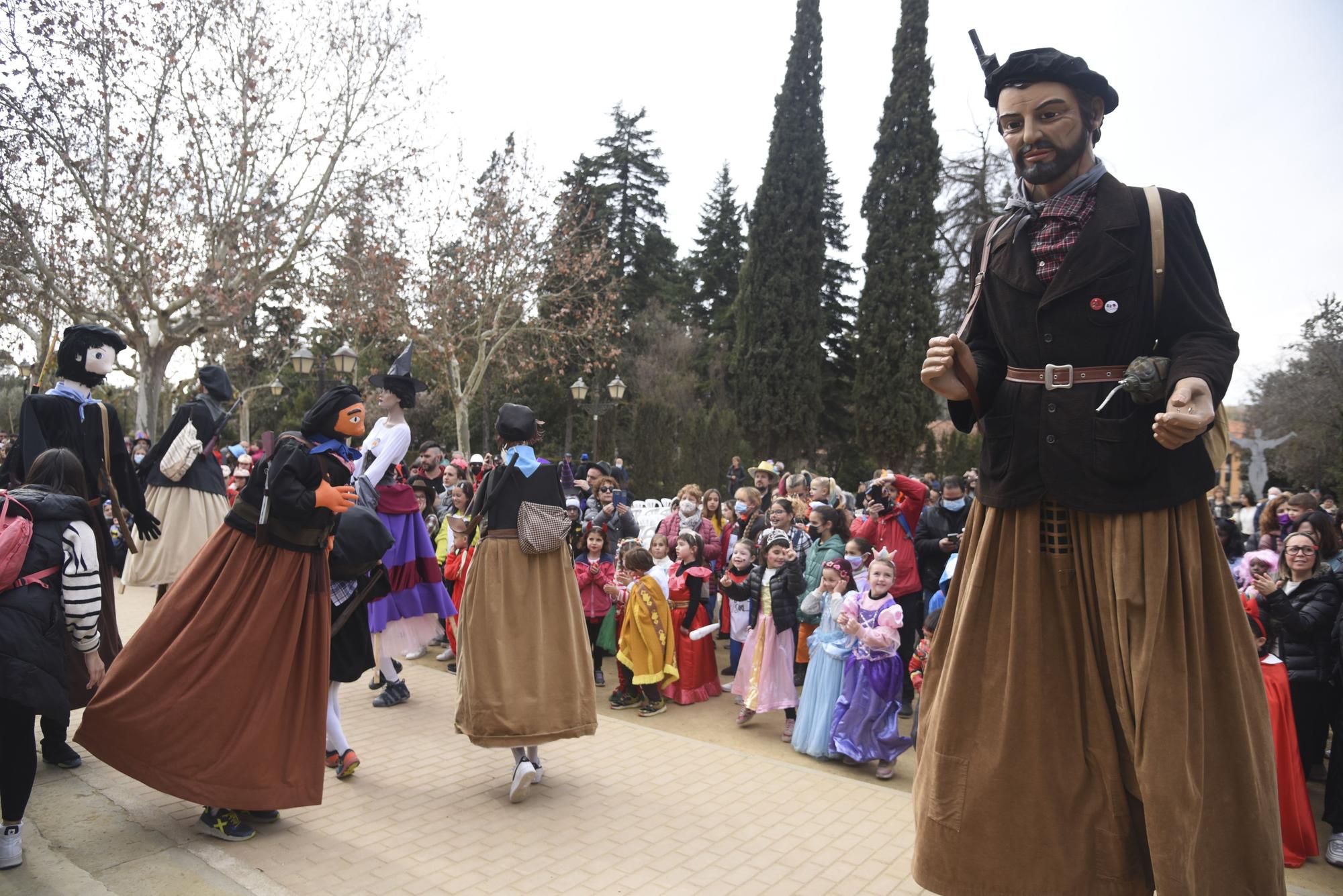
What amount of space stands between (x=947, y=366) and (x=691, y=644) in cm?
583

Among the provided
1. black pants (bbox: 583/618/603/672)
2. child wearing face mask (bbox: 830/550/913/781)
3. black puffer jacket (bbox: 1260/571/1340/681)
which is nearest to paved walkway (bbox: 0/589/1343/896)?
child wearing face mask (bbox: 830/550/913/781)

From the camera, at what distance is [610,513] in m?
10.2

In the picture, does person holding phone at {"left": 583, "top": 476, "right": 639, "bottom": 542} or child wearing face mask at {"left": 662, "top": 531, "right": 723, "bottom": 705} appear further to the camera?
person holding phone at {"left": 583, "top": 476, "right": 639, "bottom": 542}

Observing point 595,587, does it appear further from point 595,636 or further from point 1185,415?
point 1185,415

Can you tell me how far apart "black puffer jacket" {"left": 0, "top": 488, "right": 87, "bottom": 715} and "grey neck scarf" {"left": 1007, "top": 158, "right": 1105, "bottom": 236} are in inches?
153

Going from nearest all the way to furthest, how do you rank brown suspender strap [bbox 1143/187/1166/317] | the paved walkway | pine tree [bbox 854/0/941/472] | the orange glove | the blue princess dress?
A: 1. brown suspender strap [bbox 1143/187/1166/317]
2. the paved walkway
3. the orange glove
4. the blue princess dress
5. pine tree [bbox 854/0/941/472]

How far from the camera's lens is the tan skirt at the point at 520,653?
5.05 meters

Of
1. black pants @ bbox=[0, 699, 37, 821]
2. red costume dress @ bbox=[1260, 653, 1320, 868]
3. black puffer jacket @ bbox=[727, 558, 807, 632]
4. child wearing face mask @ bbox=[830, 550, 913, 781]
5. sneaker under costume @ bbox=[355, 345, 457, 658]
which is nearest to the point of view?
black pants @ bbox=[0, 699, 37, 821]

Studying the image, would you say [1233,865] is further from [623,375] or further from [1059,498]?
[623,375]

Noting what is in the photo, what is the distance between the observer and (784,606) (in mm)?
7234

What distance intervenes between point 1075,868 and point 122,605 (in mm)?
11020

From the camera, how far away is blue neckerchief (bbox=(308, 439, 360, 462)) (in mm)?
4641

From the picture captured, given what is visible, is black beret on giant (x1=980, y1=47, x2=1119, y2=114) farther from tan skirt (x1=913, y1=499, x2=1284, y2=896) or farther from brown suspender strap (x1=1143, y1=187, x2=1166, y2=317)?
tan skirt (x1=913, y1=499, x2=1284, y2=896)

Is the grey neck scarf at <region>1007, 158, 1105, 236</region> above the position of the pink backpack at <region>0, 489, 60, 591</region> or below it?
above
